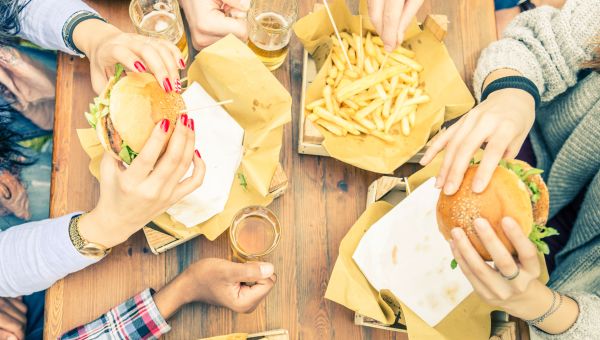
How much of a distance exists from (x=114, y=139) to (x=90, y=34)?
16.8 inches

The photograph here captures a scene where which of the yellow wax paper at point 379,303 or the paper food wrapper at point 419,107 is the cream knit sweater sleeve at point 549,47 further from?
the yellow wax paper at point 379,303

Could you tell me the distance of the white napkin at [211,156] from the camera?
1402 millimetres

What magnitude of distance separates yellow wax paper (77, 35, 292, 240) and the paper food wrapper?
0.59 ft

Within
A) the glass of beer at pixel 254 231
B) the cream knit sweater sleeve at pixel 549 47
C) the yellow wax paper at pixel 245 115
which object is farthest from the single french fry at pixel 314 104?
the cream knit sweater sleeve at pixel 549 47

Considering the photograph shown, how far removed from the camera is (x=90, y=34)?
144cm

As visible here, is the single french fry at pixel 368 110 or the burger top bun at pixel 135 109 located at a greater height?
the burger top bun at pixel 135 109

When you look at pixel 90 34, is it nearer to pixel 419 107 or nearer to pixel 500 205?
pixel 419 107

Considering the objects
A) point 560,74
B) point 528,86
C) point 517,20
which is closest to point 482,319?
point 528,86

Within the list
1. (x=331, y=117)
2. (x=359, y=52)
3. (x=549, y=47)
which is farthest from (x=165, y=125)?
(x=549, y=47)

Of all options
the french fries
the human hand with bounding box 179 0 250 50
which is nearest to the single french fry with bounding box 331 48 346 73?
the french fries

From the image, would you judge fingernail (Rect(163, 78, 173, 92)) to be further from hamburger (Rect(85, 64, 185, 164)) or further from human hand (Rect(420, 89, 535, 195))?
human hand (Rect(420, 89, 535, 195))

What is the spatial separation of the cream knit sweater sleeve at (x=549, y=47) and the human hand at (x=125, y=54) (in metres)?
1.12

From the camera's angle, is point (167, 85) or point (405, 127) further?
point (405, 127)

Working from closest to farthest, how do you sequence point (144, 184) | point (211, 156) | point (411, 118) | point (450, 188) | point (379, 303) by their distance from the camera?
1. point (144, 184)
2. point (450, 188)
3. point (379, 303)
4. point (211, 156)
5. point (411, 118)
